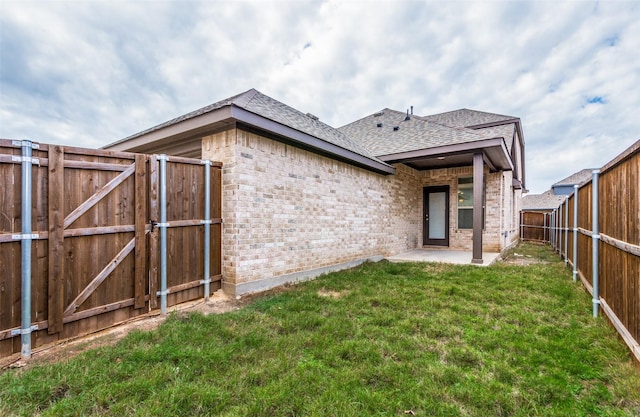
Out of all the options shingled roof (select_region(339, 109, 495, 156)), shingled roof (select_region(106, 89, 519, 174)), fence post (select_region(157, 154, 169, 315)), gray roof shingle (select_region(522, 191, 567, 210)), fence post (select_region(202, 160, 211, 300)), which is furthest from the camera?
gray roof shingle (select_region(522, 191, 567, 210))

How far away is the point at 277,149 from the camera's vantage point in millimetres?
Answer: 4977

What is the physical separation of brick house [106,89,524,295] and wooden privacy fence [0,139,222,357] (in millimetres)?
637

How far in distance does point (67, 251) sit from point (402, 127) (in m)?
10.1

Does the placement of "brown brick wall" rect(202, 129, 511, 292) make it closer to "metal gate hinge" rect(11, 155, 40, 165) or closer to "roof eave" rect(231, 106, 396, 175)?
"roof eave" rect(231, 106, 396, 175)

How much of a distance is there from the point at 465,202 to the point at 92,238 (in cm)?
1007

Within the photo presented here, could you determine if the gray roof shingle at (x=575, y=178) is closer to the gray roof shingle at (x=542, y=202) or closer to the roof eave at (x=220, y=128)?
the gray roof shingle at (x=542, y=202)

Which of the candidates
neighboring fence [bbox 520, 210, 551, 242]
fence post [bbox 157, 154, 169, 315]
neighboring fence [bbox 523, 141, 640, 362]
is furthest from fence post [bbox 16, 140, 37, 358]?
neighboring fence [bbox 520, 210, 551, 242]

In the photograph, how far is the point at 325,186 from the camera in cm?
610

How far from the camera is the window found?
957 centimetres

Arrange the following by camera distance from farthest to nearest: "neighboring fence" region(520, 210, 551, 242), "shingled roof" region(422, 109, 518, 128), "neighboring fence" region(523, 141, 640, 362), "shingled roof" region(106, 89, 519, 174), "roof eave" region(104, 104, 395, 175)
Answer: "neighboring fence" region(520, 210, 551, 242), "shingled roof" region(422, 109, 518, 128), "shingled roof" region(106, 89, 519, 174), "roof eave" region(104, 104, 395, 175), "neighboring fence" region(523, 141, 640, 362)

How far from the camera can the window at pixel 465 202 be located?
31.4 feet

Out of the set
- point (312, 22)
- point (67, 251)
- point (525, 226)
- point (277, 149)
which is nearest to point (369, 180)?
point (277, 149)

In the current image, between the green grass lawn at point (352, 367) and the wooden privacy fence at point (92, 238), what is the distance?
21.7 inches

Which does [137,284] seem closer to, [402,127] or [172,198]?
[172,198]
